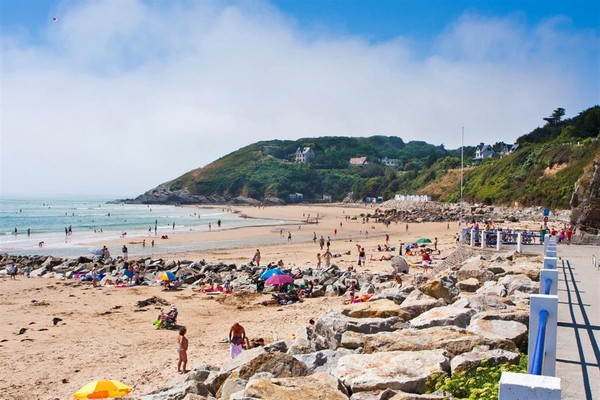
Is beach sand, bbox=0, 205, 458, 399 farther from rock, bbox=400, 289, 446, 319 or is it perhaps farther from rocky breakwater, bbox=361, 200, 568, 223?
rocky breakwater, bbox=361, 200, 568, 223

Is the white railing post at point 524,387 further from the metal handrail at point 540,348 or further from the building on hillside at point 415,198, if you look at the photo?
the building on hillside at point 415,198

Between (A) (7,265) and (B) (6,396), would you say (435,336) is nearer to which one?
(B) (6,396)

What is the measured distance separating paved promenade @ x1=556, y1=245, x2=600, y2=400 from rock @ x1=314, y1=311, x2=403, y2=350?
9.34 feet

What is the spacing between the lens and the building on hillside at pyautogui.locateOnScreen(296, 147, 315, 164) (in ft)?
615

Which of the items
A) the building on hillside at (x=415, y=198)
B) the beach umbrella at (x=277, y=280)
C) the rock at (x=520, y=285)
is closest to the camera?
the rock at (x=520, y=285)

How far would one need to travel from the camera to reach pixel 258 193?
6161 inches

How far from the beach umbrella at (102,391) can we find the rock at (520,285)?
28.2ft

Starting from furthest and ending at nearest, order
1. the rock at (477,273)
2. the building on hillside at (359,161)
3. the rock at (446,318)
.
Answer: the building on hillside at (359,161) → the rock at (477,273) → the rock at (446,318)

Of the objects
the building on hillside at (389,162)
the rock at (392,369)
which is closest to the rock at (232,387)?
the rock at (392,369)

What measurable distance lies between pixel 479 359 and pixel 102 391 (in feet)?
23.3

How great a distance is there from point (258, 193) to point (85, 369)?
472 ft

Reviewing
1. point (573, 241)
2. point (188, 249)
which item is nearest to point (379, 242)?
point (188, 249)

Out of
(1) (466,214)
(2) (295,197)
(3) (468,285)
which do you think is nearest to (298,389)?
(3) (468,285)

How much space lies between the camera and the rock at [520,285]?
11.0 m
